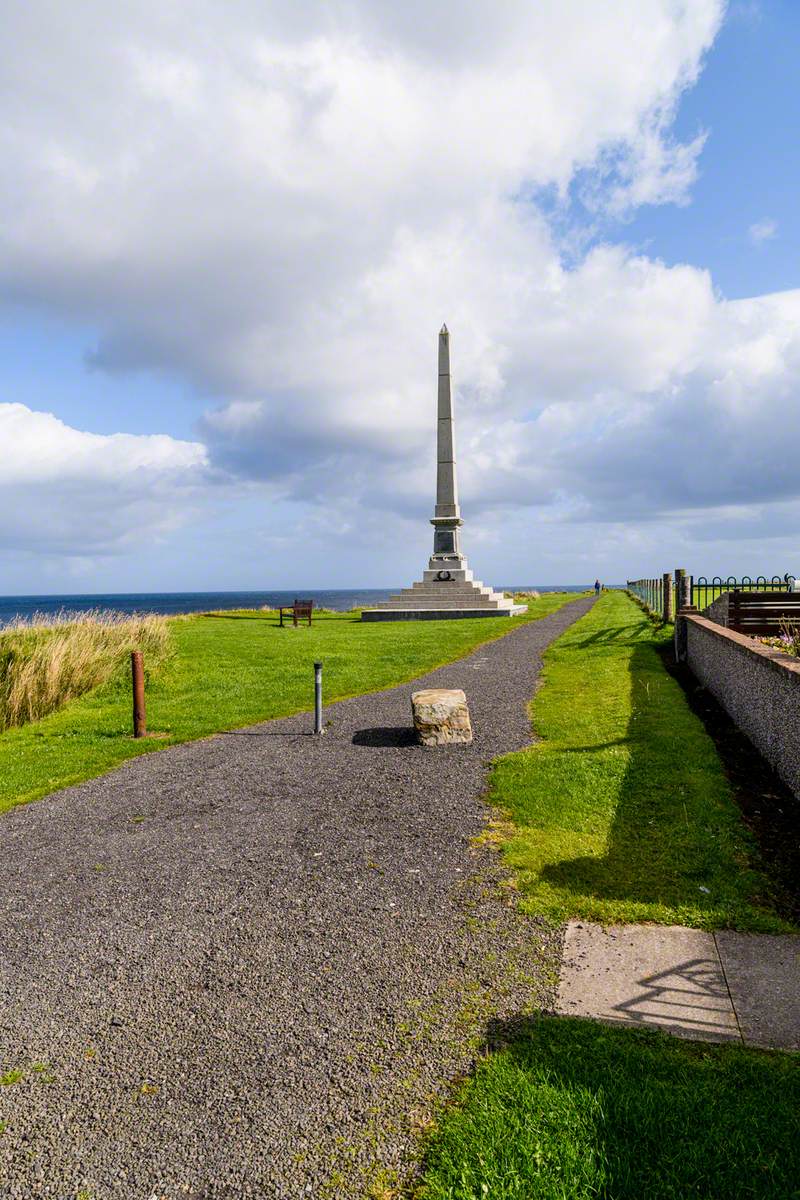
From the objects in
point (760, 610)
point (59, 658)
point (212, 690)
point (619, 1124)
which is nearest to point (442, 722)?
point (619, 1124)

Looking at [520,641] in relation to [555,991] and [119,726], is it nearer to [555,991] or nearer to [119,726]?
[119,726]

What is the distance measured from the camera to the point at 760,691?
29.4 ft

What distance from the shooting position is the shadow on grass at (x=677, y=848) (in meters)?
5.37

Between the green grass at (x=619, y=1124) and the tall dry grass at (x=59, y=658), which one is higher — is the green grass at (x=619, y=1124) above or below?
below

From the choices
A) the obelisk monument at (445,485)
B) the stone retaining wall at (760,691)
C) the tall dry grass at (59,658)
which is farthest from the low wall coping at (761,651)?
the obelisk monument at (445,485)

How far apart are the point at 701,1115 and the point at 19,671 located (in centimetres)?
1481

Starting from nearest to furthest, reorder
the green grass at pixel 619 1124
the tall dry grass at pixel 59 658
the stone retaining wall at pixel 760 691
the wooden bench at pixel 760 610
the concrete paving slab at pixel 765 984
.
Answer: the green grass at pixel 619 1124 → the concrete paving slab at pixel 765 984 → the stone retaining wall at pixel 760 691 → the tall dry grass at pixel 59 658 → the wooden bench at pixel 760 610

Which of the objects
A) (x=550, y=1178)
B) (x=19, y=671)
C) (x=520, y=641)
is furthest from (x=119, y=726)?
(x=520, y=641)

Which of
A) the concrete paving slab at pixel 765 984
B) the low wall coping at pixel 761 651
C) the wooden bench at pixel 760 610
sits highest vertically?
the wooden bench at pixel 760 610

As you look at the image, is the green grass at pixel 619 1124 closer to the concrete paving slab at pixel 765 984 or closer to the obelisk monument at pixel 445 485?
the concrete paving slab at pixel 765 984

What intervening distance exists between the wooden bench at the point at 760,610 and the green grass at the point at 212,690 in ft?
24.3

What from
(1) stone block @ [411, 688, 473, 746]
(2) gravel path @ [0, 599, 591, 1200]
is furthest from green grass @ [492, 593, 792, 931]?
(1) stone block @ [411, 688, 473, 746]

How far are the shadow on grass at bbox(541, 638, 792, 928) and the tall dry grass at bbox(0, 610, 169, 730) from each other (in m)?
11.0

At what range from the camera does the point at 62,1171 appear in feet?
10.1
